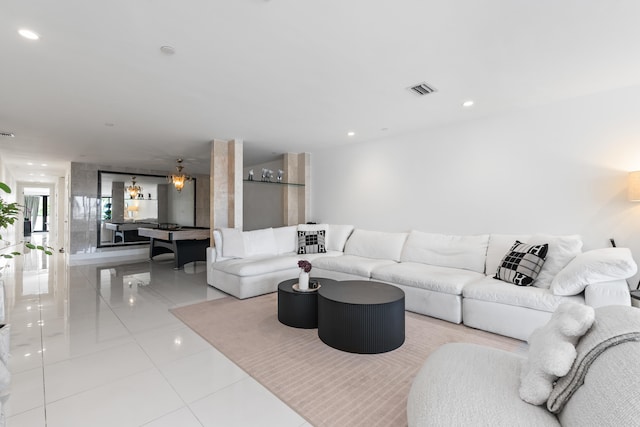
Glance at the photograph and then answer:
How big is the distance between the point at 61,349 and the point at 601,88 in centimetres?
563

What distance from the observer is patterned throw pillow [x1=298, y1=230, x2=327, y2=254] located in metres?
4.96

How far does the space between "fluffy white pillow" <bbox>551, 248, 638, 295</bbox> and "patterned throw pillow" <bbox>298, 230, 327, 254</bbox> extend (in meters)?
3.19

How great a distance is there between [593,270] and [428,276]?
4.50 feet

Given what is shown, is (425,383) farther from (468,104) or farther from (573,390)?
(468,104)

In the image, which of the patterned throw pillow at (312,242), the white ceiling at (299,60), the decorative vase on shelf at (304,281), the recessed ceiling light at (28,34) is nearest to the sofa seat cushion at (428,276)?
the decorative vase on shelf at (304,281)

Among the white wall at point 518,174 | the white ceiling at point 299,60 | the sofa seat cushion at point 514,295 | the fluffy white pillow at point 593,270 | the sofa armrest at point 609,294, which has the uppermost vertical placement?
the white ceiling at point 299,60

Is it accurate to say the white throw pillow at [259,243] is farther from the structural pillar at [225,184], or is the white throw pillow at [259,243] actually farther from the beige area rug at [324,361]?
the beige area rug at [324,361]

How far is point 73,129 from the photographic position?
432cm

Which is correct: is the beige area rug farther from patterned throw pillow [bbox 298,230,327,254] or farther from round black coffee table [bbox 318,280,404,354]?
patterned throw pillow [bbox 298,230,327,254]

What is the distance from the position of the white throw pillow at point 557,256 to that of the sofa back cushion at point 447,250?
0.70m

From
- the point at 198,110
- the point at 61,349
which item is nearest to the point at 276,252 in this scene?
the point at 198,110

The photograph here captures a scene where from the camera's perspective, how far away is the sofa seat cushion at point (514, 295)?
2.53 meters

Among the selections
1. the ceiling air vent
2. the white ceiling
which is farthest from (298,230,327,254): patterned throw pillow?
the ceiling air vent

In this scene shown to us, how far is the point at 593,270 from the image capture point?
94.3 inches
